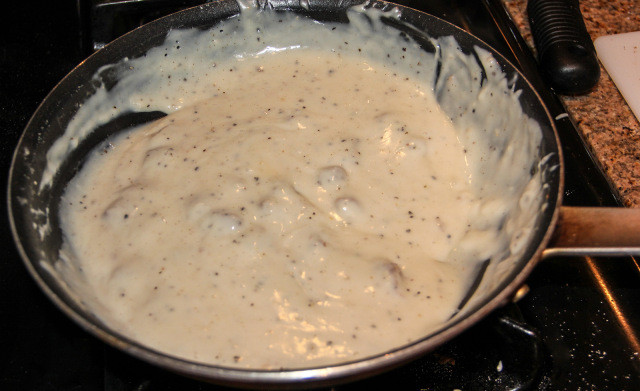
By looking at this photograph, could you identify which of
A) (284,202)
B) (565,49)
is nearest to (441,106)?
(565,49)

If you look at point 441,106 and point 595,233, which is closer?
point 595,233

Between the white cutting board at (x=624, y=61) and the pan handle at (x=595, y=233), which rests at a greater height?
the pan handle at (x=595, y=233)

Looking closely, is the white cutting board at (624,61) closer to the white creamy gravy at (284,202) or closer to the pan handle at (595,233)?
the white creamy gravy at (284,202)

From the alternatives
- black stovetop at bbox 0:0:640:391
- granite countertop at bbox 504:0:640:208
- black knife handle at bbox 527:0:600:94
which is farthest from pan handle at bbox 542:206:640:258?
black knife handle at bbox 527:0:600:94

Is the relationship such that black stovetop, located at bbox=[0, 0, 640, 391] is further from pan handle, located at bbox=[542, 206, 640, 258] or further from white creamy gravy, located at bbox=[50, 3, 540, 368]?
pan handle, located at bbox=[542, 206, 640, 258]

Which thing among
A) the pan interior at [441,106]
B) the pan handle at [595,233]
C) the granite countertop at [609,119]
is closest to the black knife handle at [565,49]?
the granite countertop at [609,119]

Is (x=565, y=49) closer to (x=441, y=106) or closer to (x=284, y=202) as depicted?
(x=441, y=106)

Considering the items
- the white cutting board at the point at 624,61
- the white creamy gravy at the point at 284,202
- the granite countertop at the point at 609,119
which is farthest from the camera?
the white cutting board at the point at 624,61
